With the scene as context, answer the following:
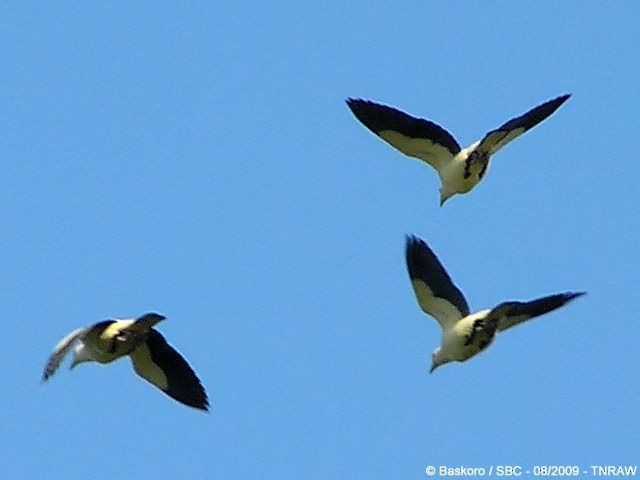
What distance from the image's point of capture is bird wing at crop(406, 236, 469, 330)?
1855 cm

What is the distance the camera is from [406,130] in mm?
18781

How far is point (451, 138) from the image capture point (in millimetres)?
18578

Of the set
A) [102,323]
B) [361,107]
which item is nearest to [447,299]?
[361,107]

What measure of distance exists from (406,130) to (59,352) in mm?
3889

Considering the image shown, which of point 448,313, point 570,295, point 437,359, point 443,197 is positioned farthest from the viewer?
point 443,197

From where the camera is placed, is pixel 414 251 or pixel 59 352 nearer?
pixel 59 352

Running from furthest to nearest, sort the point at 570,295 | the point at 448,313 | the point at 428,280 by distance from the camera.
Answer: the point at 428,280 < the point at 448,313 < the point at 570,295

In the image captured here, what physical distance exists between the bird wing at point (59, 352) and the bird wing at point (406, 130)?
3279mm

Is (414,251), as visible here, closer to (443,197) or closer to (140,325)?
(443,197)

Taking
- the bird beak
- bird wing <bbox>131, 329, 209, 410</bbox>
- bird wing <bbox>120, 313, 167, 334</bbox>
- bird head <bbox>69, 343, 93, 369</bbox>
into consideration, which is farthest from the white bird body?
Result: bird head <bbox>69, 343, 93, 369</bbox>

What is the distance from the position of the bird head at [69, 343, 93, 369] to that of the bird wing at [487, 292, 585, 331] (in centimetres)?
331

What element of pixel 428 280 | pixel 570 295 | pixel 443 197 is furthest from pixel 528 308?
pixel 443 197

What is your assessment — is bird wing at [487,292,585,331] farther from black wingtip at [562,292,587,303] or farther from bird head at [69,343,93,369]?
bird head at [69,343,93,369]

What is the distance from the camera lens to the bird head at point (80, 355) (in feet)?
58.0
